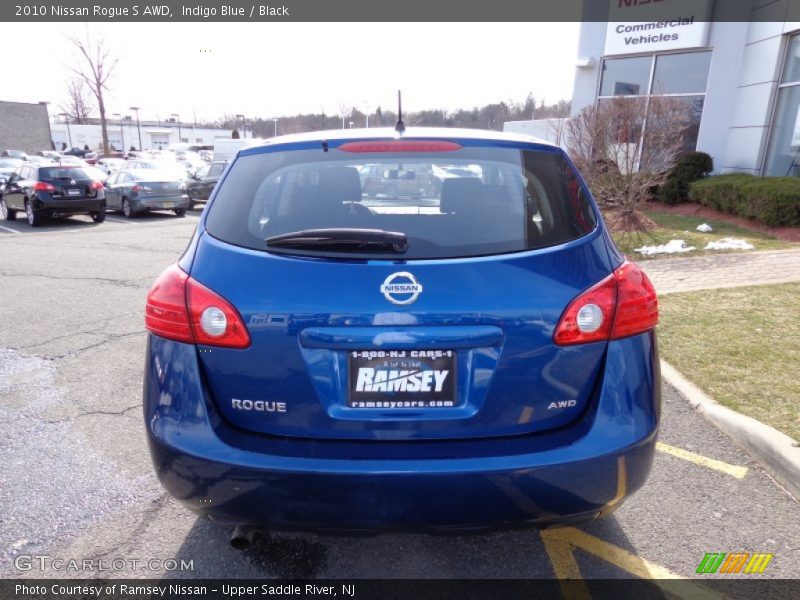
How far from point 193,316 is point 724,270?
26.0 ft

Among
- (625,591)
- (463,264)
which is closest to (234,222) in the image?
(463,264)

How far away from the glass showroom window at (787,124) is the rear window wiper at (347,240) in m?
13.6

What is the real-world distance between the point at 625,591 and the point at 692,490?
3.18 feet

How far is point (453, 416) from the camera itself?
1.90 m

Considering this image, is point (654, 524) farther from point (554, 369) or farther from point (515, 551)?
point (554, 369)

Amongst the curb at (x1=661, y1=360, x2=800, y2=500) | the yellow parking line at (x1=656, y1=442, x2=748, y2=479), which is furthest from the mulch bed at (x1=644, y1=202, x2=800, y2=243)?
the yellow parking line at (x1=656, y1=442, x2=748, y2=479)

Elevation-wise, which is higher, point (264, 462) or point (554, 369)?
point (554, 369)

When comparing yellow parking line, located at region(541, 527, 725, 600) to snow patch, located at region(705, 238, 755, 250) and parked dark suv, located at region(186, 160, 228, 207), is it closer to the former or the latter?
snow patch, located at region(705, 238, 755, 250)

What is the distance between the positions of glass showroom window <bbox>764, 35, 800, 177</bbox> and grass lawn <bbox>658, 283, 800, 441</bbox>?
745 centimetres

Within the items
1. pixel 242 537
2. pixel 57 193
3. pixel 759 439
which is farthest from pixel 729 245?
pixel 57 193

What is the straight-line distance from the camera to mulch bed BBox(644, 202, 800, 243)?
998cm

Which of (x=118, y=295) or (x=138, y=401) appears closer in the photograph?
(x=138, y=401)

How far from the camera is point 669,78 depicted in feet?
53.7

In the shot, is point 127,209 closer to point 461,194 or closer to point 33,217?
point 33,217
